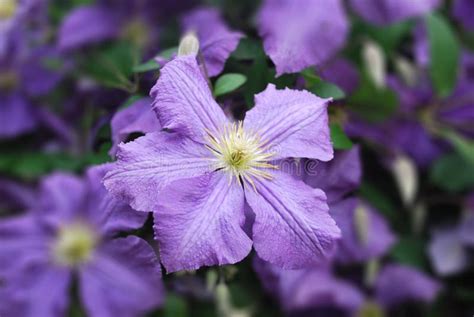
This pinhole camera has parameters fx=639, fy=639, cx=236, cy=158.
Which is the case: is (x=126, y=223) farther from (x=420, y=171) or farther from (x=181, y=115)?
(x=420, y=171)

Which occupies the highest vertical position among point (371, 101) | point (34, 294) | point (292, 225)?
point (292, 225)

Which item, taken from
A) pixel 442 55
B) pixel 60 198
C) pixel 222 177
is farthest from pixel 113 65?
pixel 442 55

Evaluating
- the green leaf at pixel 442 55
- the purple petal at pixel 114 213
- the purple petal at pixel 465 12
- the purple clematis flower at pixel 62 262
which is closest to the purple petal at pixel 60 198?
the purple clematis flower at pixel 62 262

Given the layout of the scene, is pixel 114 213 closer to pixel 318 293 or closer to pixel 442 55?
pixel 318 293

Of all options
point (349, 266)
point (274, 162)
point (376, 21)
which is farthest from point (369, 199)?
point (274, 162)

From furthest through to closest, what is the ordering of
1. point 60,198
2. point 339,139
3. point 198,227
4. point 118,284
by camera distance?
point 60,198 → point 118,284 → point 339,139 → point 198,227

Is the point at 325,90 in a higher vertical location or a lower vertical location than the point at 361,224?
higher
